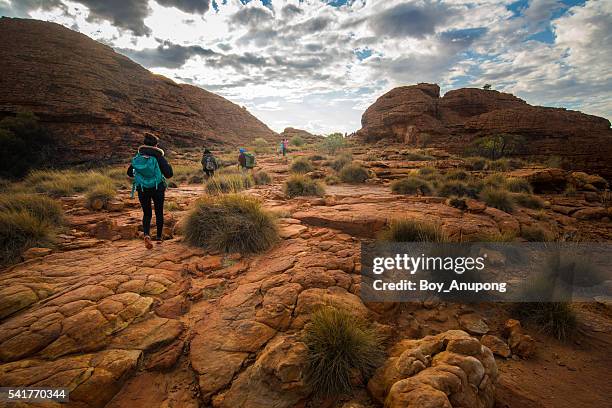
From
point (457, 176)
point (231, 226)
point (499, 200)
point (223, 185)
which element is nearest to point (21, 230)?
point (231, 226)

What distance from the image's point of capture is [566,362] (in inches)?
103

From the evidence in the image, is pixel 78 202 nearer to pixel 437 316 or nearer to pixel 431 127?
pixel 437 316

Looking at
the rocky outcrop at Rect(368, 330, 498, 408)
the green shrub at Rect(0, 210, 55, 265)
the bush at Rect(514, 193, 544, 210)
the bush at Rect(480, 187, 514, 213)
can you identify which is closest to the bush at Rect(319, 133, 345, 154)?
the bush at Rect(514, 193, 544, 210)

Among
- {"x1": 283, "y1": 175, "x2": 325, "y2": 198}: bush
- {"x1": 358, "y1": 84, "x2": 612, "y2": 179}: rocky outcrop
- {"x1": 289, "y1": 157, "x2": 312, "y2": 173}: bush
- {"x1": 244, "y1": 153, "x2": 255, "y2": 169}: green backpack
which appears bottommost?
{"x1": 283, "y1": 175, "x2": 325, "y2": 198}: bush

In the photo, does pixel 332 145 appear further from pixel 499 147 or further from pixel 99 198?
pixel 99 198

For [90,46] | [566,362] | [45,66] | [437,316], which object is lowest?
[566,362]

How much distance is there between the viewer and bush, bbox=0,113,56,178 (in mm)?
15990

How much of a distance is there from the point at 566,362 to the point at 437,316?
1.25 meters

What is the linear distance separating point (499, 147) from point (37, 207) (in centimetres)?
3185

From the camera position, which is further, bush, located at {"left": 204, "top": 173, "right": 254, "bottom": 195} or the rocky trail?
bush, located at {"left": 204, "top": 173, "right": 254, "bottom": 195}

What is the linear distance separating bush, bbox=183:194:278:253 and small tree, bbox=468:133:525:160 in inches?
1066

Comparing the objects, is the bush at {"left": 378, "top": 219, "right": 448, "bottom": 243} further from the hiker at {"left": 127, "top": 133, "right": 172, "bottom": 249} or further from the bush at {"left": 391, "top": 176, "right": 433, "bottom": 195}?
the bush at {"left": 391, "top": 176, "right": 433, "bottom": 195}

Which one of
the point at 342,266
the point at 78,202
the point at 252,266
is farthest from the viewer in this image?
the point at 78,202

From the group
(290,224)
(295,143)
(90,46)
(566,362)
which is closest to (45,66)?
(90,46)
